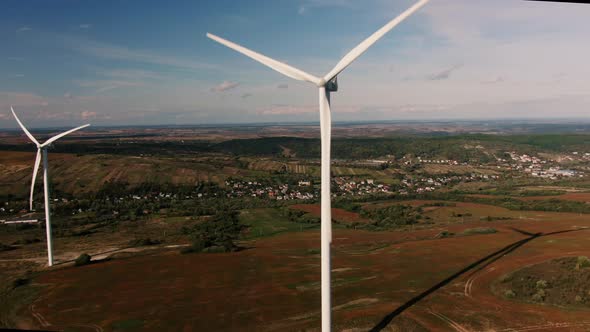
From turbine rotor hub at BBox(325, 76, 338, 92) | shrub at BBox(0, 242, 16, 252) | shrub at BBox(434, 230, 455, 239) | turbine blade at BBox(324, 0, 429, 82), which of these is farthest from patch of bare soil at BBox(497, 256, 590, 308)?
shrub at BBox(0, 242, 16, 252)

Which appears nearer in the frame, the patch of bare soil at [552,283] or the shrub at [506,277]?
the patch of bare soil at [552,283]

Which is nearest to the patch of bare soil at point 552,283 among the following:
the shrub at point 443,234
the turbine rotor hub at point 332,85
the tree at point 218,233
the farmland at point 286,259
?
the farmland at point 286,259

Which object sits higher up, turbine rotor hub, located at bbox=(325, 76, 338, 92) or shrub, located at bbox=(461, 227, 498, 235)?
turbine rotor hub, located at bbox=(325, 76, 338, 92)

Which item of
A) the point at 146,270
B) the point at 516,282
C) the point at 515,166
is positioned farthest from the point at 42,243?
the point at 515,166

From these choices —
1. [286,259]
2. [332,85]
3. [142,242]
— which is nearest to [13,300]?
[142,242]

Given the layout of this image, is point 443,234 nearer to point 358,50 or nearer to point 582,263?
point 582,263

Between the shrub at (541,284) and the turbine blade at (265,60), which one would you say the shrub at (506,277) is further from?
the turbine blade at (265,60)

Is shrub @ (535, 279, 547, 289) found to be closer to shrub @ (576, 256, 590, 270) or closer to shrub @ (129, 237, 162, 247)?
shrub @ (576, 256, 590, 270)
